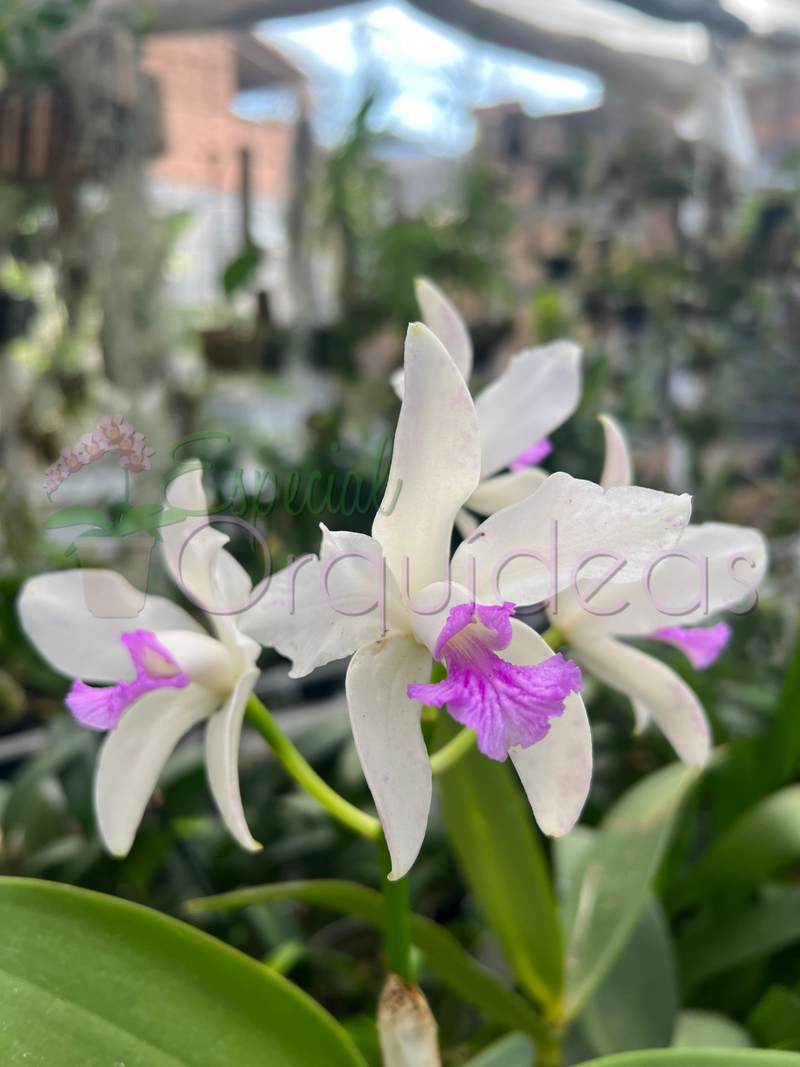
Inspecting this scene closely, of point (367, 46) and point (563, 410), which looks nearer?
point (563, 410)

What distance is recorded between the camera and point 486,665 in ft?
0.99

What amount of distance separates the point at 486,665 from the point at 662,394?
1692mm

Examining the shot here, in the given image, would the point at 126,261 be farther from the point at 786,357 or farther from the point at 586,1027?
the point at 786,357

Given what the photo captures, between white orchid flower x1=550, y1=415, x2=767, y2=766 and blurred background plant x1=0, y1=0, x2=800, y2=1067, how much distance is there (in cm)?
14

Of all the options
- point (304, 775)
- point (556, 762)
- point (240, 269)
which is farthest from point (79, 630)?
point (240, 269)

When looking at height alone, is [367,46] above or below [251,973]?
above

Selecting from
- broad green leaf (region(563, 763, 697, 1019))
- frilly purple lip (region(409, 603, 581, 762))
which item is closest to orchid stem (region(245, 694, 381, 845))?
frilly purple lip (region(409, 603, 581, 762))

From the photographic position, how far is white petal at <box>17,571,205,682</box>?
1.26ft

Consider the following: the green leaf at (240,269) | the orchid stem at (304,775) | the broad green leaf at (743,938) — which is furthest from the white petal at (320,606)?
the green leaf at (240,269)

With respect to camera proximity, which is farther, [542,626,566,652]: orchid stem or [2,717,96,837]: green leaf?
[2,717,96,837]: green leaf

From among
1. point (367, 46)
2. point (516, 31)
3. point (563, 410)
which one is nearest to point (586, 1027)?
point (563, 410)

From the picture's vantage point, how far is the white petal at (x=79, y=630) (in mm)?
384

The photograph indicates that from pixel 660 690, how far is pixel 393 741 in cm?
17

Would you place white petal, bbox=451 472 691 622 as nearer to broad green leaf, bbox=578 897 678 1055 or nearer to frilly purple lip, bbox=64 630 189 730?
frilly purple lip, bbox=64 630 189 730
